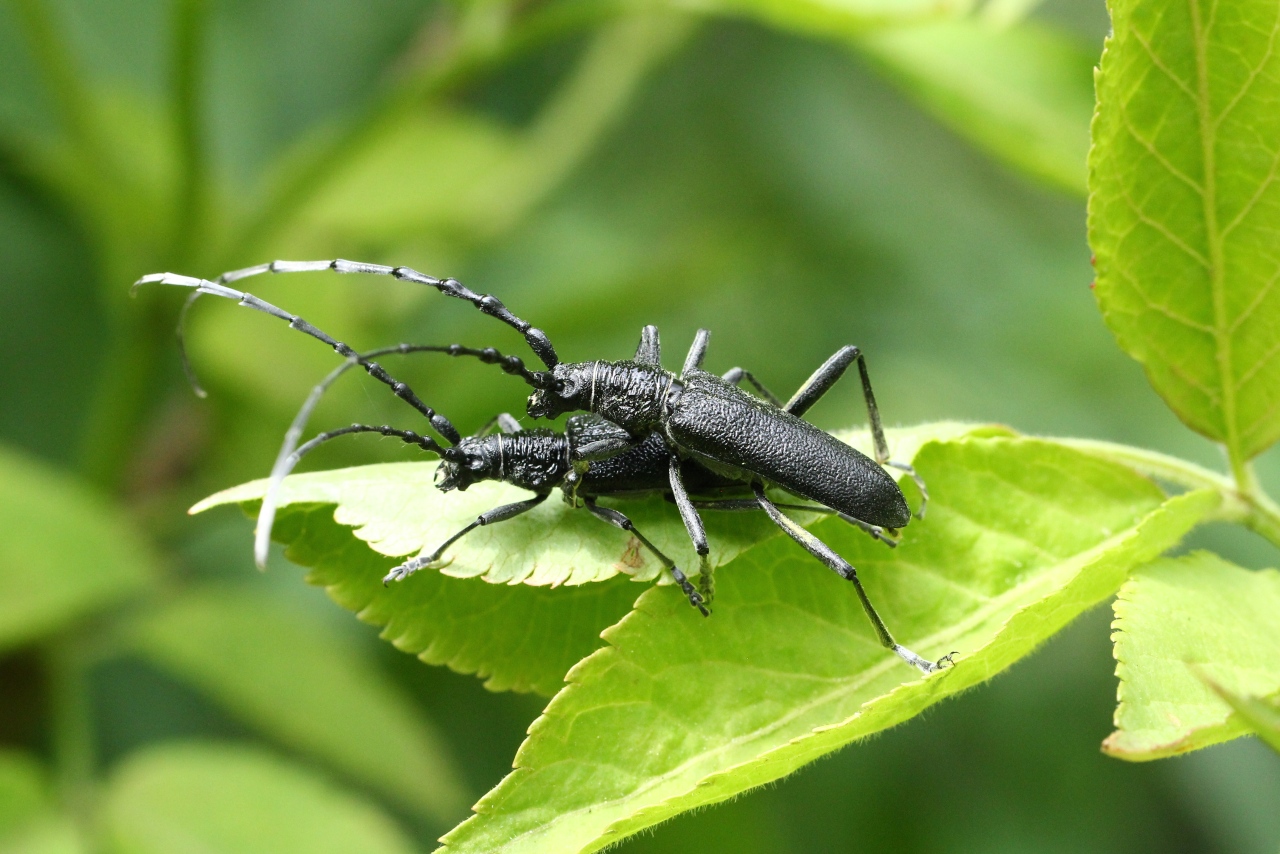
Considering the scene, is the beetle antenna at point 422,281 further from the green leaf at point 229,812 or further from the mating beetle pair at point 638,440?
the green leaf at point 229,812

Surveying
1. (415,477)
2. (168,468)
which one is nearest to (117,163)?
(168,468)

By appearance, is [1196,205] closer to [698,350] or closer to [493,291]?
[698,350]

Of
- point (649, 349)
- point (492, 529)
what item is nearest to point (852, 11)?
point (649, 349)

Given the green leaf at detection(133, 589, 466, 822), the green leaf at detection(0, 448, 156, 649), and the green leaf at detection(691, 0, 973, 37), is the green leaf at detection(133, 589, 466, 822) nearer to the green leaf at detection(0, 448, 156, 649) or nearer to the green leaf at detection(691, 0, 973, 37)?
the green leaf at detection(0, 448, 156, 649)

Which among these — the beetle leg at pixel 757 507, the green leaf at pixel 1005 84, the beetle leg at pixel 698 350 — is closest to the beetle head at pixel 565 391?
the beetle leg at pixel 698 350

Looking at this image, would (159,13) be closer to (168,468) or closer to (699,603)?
(168,468)

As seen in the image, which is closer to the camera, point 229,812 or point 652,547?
point 652,547
